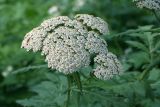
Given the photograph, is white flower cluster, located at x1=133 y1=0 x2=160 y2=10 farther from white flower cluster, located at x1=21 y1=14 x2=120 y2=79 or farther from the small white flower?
the small white flower

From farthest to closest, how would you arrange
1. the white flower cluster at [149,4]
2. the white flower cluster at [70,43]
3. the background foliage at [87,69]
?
the background foliage at [87,69]
the white flower cluster at [149,4]
the white flower cluster at [70,43]

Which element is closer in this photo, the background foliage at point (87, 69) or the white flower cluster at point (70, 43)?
the white flower cluster at point (70, 43)

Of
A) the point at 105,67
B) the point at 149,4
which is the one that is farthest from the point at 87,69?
the point at 105,67

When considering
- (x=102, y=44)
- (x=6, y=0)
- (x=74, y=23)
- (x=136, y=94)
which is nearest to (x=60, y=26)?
(x=74, y=23)

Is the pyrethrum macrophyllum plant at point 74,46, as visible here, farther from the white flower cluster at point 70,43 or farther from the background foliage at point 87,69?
the background foliage at point 87,69

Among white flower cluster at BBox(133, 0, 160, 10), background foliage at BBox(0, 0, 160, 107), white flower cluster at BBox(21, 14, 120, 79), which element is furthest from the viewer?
background foliage at BBox(0, 0, 160, 107)

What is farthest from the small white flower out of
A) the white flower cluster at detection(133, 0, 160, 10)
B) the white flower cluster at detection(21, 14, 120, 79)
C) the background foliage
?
the white flower cluster at detection(133, 0, 160, 10)

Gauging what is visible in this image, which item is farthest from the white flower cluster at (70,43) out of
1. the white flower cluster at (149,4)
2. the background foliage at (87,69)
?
the white flower cluster at (149,4)
